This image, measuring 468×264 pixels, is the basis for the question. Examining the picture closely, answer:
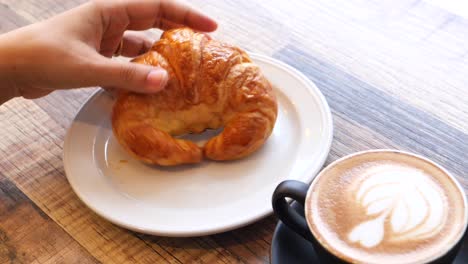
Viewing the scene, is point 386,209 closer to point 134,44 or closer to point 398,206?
point 398,206

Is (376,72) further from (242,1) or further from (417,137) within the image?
(242,1)

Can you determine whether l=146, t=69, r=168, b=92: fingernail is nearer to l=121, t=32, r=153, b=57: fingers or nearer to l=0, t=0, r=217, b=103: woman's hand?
l=0, t=0, r=217, b=103: woman's hand

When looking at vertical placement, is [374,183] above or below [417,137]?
above

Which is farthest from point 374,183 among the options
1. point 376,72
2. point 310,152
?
point 376,72

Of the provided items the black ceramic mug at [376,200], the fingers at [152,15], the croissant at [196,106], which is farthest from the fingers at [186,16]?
the black ceramic mug at [376,200]

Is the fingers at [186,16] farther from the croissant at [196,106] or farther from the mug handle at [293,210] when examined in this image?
the mug handle at [293,210]

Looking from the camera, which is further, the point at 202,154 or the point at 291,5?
the point at 291,5
